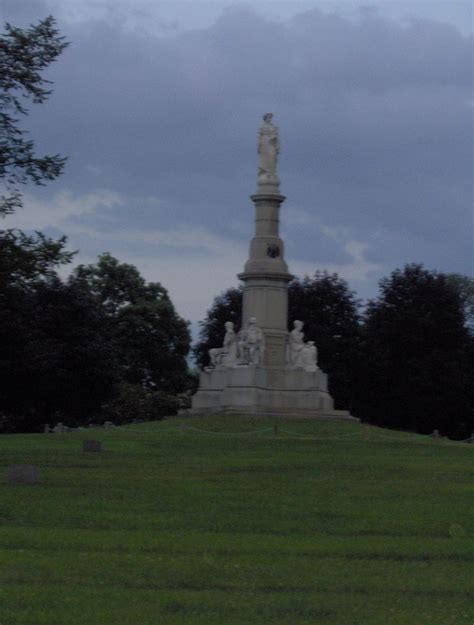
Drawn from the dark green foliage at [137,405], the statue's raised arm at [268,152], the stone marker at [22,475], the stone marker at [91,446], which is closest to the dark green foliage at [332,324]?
the dark green foliage at [137,405]

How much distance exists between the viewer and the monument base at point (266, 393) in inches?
2729

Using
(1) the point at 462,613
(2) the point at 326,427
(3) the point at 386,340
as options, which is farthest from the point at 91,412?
(1) the point at 462,613

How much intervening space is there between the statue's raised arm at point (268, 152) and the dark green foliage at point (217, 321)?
26760mm

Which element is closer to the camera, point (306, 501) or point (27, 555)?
point (27, 555)

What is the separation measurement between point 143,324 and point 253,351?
40286 millimetres

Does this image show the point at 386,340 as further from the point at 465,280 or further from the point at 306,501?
the point at 306,501

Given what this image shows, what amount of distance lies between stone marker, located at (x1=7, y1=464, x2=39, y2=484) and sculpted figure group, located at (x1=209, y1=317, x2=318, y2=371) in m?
40.8

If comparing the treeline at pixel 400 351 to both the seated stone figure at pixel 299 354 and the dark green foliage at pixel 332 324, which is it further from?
the seated stone figure at pixel 299 354

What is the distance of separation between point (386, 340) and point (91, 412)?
814 inches

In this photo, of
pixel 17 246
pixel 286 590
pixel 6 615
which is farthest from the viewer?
pixel 17 246

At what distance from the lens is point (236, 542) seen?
20812 millimetres

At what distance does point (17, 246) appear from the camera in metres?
36.3

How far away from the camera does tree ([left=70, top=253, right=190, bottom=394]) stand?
11012cm

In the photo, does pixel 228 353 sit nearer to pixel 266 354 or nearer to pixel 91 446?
pixel 266 354
